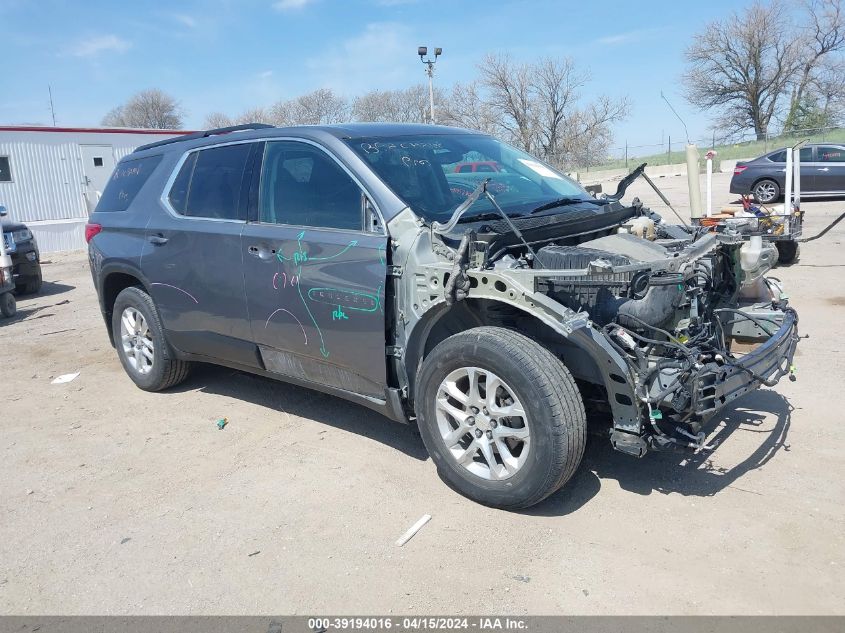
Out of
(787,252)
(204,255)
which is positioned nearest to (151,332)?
(204,255)

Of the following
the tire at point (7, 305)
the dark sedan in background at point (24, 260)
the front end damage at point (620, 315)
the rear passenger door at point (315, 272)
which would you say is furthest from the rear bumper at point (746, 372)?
the dark sedan in background at point (24, 260)

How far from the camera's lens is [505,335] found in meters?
3.56

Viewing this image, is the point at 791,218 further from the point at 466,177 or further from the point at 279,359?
the point at 279,359

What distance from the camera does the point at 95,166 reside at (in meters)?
23.4

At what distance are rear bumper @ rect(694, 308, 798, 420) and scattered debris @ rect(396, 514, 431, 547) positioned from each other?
142cm

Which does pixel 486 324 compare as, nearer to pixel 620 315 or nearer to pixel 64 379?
pixel 620 315

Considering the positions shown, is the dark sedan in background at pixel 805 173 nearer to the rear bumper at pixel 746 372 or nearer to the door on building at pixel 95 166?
the rear bumper at pixel 746 372

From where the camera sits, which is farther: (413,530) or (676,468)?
(676,468)

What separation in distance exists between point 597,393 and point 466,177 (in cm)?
164

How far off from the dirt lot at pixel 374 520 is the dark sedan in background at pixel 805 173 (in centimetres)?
1460

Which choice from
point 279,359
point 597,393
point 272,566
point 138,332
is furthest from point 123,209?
point 597,393

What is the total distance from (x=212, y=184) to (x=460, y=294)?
2.32 m

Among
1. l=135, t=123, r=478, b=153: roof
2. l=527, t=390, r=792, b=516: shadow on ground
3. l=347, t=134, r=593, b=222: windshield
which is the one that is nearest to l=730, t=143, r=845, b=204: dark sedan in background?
l=347, t=134, r=593, b=222: windshield

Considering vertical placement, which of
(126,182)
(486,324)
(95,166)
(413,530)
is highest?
(95,166)
